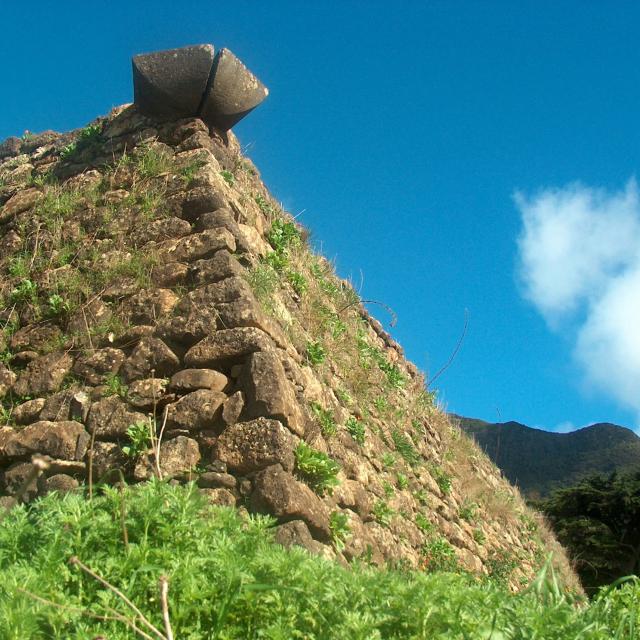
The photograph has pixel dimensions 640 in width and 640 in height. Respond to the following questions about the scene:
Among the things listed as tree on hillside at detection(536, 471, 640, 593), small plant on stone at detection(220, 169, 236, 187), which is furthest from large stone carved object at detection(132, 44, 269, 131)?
tree on hillside at detection(536, 471, 640, 593)

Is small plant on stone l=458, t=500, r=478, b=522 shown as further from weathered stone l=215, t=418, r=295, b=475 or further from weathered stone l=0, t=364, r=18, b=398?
weathered stone l=0, t=364, r=18, b=398

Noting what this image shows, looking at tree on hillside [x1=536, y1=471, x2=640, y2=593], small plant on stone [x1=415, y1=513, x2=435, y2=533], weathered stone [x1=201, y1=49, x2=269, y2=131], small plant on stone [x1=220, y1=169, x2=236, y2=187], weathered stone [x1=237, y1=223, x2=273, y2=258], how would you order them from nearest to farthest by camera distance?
1. weathered stone [x1=237, y1=223, x2=273, y2=258]
2. small plant on stone [x1=415, y1=513, x2=435, y2=533]
3. small plant on stone [x1=220, y1=169, x2=236, y2=187]
4. weathered stone [x1=201, y1=49, x2=269, y2=131]
5. tree on hillside [x1=536, y1=471, x2=640, y2=593]

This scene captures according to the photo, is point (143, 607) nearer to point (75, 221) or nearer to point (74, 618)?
point (74, 618)

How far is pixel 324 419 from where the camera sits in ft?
18.2

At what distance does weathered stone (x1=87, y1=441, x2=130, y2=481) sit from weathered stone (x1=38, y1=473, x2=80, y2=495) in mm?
137

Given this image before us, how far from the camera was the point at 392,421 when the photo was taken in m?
7.64

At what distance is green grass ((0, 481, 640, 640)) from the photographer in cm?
234

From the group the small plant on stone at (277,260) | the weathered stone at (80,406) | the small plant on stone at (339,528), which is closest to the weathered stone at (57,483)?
the weathered stone at (80,406)

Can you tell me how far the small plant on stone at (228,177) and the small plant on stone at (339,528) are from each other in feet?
10.3

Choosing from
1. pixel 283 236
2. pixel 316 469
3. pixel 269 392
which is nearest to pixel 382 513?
pixel 316 469

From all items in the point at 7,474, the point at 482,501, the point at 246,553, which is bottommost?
the point at 246,553

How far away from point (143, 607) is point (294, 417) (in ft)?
7.84

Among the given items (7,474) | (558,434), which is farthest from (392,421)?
(558,434)

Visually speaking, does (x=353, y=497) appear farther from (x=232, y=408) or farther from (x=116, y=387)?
(x=116, y=387)
